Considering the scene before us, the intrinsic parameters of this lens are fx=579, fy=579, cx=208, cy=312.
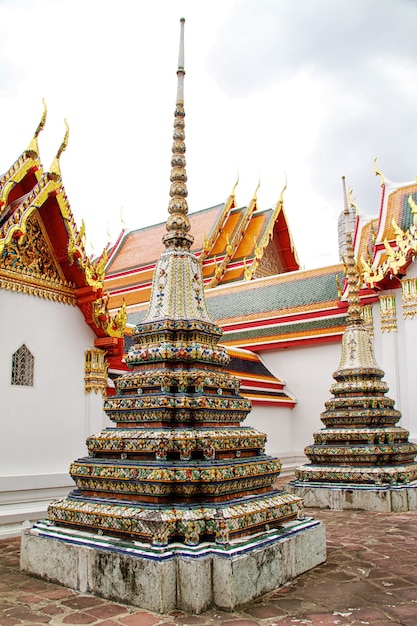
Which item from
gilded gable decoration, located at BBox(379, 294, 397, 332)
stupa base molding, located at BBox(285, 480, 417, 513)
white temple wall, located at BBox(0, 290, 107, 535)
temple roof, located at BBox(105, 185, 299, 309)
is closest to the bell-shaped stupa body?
white temple wall, located at BBox(0, 290, 107, 535)

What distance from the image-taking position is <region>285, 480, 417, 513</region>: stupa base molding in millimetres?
6637

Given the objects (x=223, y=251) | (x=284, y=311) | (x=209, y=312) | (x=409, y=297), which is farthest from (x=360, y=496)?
(x=223, y=251)

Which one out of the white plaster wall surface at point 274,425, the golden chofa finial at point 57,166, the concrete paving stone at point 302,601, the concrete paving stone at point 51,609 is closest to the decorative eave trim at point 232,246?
the white plaster wall surface at point 274,425

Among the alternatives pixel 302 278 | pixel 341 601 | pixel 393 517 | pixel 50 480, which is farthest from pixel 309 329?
pixel 341 601

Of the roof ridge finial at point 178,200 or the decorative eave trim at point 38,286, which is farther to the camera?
the decorative eave trim at point 38,286

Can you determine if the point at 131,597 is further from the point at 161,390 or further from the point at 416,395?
the point at 416,395

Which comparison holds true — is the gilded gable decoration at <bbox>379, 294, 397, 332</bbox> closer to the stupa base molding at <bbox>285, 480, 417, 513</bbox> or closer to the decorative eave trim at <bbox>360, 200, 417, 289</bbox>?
the decorative eave trim at <bbox>360, 200, 417, 289</bbox>

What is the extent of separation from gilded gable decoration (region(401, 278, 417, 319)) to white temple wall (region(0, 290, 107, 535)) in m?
5.94

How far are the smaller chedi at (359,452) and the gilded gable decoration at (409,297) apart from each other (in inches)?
108

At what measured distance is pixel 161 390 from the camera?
386 cm

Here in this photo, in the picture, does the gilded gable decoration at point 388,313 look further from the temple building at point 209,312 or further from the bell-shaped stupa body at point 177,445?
the bell-shaped stupa body at point 177,445

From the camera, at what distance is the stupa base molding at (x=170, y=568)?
10.2 feet

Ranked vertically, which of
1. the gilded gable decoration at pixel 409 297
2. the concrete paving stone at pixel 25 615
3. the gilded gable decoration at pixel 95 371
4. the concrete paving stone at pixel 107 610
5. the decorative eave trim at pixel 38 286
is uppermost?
the gilded gable decoration at pixel 409 297

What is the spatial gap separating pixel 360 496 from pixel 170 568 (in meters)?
4.21
